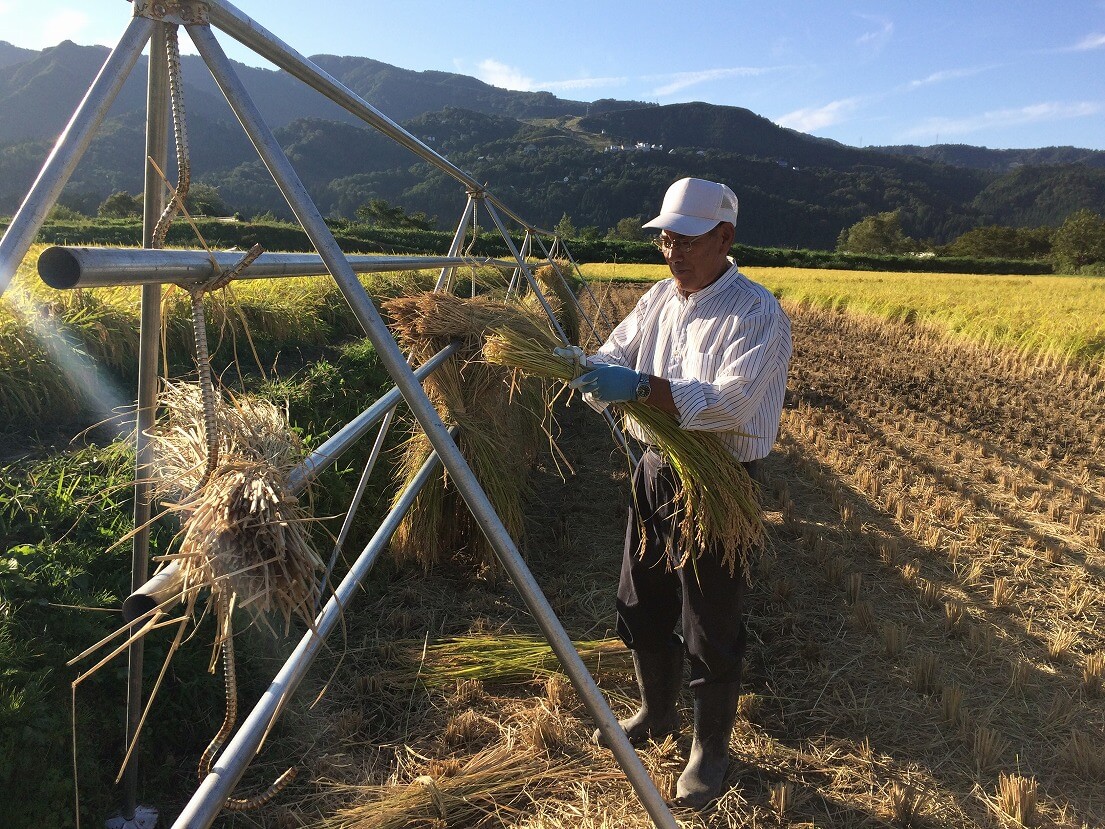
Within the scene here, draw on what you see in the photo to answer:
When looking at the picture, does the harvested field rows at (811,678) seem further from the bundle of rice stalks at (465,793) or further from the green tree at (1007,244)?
the green tree at (1007,244)

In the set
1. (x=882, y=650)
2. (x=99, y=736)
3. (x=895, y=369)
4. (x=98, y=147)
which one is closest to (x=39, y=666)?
(x=99, y=736)

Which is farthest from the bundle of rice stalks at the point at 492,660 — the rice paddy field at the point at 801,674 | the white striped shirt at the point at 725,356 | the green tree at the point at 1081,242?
the green tree at the point at 1081,242

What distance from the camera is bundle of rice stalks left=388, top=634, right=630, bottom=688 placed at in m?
2.58

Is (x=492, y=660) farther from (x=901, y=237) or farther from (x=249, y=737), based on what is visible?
(x=901, y=237)

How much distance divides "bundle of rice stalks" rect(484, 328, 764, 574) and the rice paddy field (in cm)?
32

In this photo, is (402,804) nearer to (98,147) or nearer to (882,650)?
(882,650)

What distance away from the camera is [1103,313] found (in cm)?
997

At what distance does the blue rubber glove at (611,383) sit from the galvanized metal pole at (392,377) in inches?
24.5

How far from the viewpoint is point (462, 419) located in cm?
294

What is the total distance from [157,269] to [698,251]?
1.51m

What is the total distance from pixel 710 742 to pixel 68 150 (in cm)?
225

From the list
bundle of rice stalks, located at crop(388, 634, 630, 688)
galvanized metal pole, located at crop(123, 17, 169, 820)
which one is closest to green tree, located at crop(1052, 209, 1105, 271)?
bundle of rice stalks, located at crop(388, 634, 630, 688)

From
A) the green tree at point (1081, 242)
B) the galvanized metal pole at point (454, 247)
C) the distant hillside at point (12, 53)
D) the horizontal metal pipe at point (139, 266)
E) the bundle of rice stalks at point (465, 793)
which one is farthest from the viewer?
the distant hillside at point (12, 53)

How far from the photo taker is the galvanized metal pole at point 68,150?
811 mm
